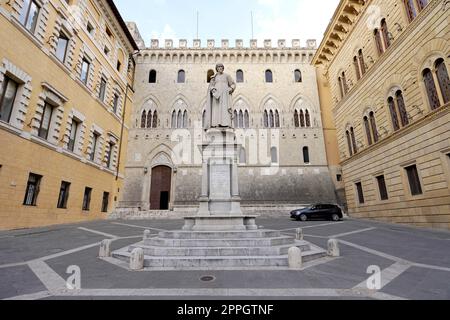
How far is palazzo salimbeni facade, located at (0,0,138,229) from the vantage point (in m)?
11.3

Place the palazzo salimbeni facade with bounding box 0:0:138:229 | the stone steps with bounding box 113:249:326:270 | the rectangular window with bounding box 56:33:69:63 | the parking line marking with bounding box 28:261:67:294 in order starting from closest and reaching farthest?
the parking line marking with bounding box 28:261:67:294 < the stone steps with bounding box 113:249:326:270 < the palazzo salimbeni facade with bounding box 0:0:138:229 < the rectangular window with bounding box 56:33:69:63

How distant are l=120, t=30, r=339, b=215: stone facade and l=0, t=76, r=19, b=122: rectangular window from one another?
1287cm

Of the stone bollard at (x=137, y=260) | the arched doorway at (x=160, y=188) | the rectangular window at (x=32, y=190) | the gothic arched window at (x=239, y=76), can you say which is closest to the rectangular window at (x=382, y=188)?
the stone bollard at (x=137, y=260)

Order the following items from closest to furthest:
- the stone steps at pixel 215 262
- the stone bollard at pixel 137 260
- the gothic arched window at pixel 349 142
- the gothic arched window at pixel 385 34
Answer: the stone bollard at pixel 137 260
the stone steps at pixel 215 262
the gothic arched window at pixel 385 34
the gothic arched window at pixel 349 142

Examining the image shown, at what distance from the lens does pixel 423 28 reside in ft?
38.8

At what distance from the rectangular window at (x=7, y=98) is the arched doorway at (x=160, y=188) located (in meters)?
14.2

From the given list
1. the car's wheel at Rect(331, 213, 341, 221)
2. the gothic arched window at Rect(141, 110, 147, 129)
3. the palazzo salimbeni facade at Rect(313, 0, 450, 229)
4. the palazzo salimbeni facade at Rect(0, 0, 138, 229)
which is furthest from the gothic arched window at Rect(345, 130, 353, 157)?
the palazzo salimbeni facade at Rect(0, 0, 138, 229)

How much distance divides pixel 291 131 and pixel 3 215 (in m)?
24.3

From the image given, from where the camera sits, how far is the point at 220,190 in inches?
309

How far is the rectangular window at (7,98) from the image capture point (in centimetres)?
1110

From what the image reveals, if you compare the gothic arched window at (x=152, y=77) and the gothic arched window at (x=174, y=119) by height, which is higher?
the gothic arched window at (x=152, y=77)

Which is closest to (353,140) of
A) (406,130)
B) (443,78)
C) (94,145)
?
(406,130)

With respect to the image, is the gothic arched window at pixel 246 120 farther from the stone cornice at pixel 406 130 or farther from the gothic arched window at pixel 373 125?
the gothic arched window at pixel 373 125

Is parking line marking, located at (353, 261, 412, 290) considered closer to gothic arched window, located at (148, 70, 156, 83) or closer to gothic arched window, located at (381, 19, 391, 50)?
gothic arched window, located at (381, 19, 391, 50)
